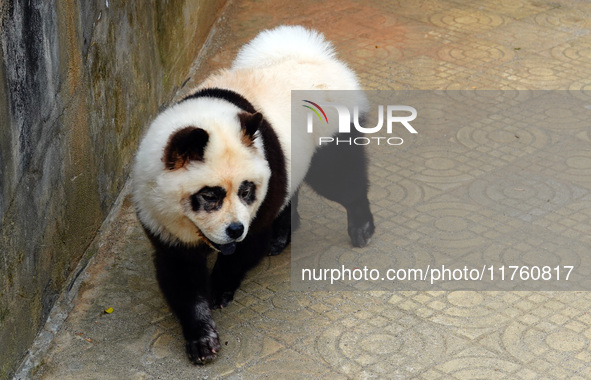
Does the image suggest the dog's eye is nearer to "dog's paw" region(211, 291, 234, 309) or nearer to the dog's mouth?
the dog's mouth

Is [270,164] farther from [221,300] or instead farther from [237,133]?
[221,300]

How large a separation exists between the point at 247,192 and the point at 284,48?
1.31m

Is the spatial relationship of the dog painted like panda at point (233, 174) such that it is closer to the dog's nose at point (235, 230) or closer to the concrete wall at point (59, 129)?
the dog's nose at point (235, 230)

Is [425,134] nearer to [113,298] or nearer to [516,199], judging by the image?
[516,199]

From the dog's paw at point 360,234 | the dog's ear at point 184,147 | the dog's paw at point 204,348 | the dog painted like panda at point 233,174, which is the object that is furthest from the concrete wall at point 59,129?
the dog's paw at point 360,234

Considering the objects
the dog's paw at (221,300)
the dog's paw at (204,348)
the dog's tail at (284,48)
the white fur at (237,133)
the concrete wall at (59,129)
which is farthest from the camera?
the dog's tail at (284,48)

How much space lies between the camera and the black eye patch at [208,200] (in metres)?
3.89

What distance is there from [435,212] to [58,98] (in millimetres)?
2443

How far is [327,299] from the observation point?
4.65 metres

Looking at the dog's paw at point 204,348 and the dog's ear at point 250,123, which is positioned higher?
the dog's ear at point 250,123

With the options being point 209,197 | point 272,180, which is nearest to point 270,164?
point 272,180

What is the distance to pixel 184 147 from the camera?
3.85 m

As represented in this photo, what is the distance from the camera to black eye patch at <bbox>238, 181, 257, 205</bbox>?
3.96 meters

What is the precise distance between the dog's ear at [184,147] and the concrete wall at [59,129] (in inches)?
27.0
